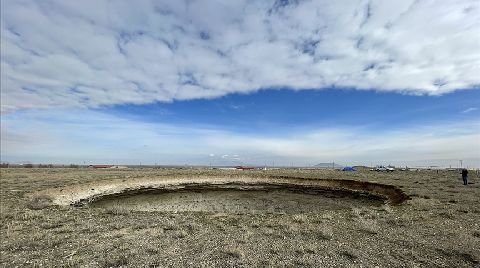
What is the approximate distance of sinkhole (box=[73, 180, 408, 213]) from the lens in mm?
29625

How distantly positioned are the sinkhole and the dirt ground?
8942mm

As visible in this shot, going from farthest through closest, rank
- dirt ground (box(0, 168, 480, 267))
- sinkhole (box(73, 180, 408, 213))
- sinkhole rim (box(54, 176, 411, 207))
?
1. sinkhole rim (box(54, 176, 411, 207))
2. sinkhole (box(73, 180, 408, 213))
3. dirt ground (box(0, 168, 480, 267))

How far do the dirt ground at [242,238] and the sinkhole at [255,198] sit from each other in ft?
29.3

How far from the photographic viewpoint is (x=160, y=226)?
17.0m

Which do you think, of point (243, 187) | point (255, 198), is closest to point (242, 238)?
point (255, 198)

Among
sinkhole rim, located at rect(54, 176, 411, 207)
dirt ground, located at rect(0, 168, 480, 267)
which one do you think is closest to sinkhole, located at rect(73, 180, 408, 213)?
sinkhole rim, located at rect(54, 176, 411, 207)

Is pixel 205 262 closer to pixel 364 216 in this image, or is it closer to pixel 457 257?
pixel 457 257

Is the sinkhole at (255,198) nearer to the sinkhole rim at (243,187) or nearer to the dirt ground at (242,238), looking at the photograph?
the sinkhole rim at (243,187)

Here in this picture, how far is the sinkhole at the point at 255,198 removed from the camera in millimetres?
29625

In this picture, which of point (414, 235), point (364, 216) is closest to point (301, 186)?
point (364, 216)

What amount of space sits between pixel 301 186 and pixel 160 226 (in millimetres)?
36944

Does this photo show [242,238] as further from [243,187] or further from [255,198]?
[243,187]

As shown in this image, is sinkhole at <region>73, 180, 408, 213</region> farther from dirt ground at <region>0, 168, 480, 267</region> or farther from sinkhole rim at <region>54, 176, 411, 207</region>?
dirt ground at <region>0, 168, 480, 267</region>

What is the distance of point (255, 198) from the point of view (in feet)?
121
